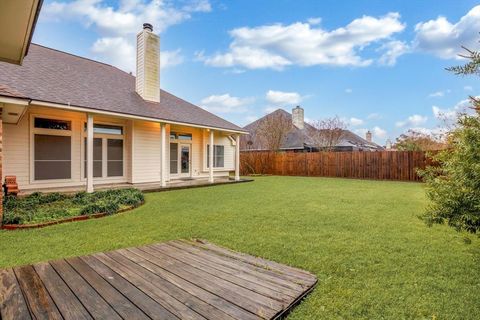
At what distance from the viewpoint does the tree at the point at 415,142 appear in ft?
62.7

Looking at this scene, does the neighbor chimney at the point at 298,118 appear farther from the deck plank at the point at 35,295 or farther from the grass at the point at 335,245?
the deck plank at the point at 35,295

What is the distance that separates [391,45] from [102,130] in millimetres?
14616

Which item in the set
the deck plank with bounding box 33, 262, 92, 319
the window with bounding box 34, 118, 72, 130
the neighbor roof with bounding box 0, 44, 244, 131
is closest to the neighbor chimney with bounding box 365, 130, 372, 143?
the neighbor roof with bounding box 0, 44, 244, 131

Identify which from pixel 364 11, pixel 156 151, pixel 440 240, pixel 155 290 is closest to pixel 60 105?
pixel 156 151

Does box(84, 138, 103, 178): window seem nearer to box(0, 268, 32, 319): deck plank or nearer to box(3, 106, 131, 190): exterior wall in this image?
box(3, 106, 131, 190): exterior wall

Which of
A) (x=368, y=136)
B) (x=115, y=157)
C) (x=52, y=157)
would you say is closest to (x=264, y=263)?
(x=52, y=157)

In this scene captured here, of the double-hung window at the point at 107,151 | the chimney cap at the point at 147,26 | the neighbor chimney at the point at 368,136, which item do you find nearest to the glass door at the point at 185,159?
the double-hung window at the point at 107,151

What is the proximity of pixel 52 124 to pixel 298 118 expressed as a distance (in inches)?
817

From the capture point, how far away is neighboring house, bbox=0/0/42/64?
7.10 ft

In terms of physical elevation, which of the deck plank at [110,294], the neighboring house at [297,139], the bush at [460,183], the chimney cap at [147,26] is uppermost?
the chimney cap at [147,26]

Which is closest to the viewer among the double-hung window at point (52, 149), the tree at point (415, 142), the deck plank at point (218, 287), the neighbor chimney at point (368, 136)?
the deck plank at point (218, 287)

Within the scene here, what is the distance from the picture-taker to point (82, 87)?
32.5 feet

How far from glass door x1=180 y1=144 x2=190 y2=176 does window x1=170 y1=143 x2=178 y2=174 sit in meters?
0.31

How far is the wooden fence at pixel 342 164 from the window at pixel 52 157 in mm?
12681
